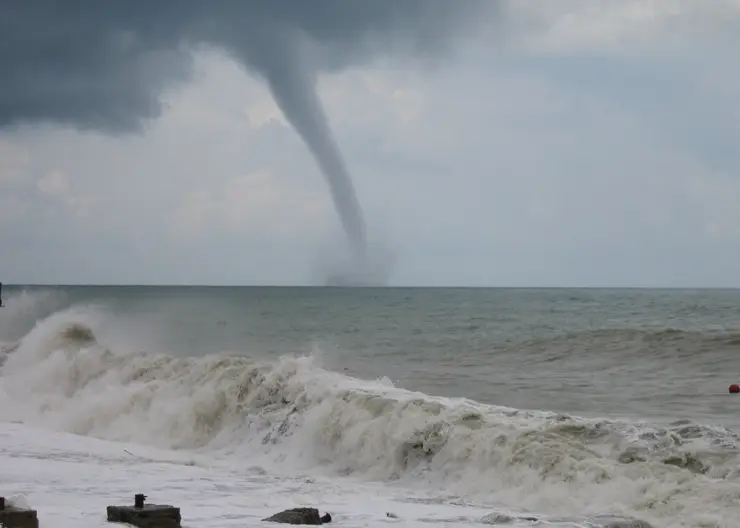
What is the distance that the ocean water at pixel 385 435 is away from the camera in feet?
43.8

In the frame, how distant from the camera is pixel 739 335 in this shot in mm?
39812

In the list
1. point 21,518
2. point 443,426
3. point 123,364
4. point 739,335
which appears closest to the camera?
point 21,518

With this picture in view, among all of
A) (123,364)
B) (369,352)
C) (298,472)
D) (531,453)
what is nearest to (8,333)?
(369,352)

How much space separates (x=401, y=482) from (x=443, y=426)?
1660mm

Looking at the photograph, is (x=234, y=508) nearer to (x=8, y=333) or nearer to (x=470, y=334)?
(x=470, y=334)

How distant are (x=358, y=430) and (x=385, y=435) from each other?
840 millimetres

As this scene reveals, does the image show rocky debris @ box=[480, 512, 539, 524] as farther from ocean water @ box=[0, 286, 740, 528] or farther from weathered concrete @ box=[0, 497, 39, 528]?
weathered concrete @ box=[0, 497, 39, 528]

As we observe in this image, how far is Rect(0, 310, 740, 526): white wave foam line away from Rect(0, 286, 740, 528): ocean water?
0.05 metres

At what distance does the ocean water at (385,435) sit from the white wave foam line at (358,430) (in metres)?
0.05

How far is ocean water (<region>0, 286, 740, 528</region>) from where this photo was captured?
13352 mm

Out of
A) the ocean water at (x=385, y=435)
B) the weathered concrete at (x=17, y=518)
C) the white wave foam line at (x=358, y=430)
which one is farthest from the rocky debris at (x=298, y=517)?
the white wave foam line at (x=358, y=430)

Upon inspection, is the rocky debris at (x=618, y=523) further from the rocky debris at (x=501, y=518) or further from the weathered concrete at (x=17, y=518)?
the weathered concrete at (x=17, y=518)

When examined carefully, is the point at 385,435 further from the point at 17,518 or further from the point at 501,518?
the point at 17,518

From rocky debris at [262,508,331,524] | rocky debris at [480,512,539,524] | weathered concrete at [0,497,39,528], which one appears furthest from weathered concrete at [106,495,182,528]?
rocky debris at [480,512,539,524]
